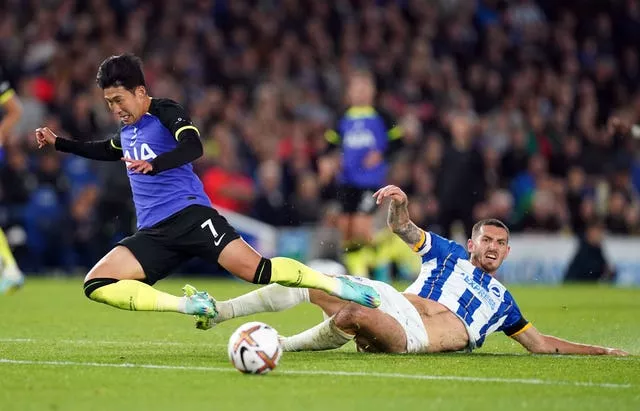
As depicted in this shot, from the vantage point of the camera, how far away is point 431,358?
844cm

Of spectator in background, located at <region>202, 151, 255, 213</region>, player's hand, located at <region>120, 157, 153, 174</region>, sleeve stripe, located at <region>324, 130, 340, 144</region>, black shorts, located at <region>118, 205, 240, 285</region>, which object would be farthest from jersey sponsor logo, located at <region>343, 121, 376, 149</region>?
player's hand, located at <region>120, 157, 153, 174</region>

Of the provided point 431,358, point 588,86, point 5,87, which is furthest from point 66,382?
point 588,86

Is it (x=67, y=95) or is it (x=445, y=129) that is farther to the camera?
(x=445, y=129)

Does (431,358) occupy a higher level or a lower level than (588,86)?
lower

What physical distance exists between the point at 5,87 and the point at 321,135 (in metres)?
8.21

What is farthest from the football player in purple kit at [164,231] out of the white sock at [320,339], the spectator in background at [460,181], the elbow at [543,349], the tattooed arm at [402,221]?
the spectator in background at [460,181]

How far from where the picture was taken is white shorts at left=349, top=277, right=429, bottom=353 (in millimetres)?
8508

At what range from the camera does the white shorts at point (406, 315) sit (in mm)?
8508

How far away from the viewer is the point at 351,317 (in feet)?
27.2

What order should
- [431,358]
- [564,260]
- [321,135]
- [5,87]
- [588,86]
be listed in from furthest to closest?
[588,86]
[321,135]
[564,260]
[5,87]
[431,358]

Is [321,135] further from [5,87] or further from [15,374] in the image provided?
[15,374]

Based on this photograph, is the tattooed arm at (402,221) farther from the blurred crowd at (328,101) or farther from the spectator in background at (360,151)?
the blurred crowd at (328,101)

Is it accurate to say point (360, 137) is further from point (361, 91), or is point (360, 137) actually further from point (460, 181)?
point (460, 181)

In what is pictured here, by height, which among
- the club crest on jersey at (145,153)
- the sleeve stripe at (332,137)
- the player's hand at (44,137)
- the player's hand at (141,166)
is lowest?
the player's hand at (141,166)
